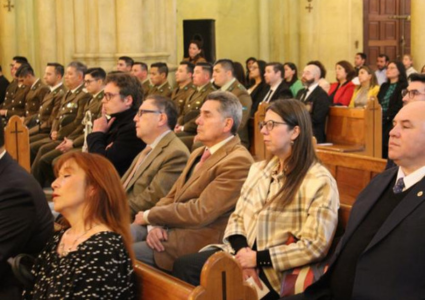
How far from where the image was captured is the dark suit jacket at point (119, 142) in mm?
6055

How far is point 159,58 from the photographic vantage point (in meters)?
13.2

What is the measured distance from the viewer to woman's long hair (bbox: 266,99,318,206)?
3.94 metres

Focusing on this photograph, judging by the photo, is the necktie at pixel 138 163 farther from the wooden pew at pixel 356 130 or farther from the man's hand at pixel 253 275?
the wooden pew at pixel 356 130

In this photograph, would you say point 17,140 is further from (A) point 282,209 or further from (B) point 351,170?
(A) point 282,209

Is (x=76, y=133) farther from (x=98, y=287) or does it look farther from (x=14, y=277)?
(x=98, y=287)

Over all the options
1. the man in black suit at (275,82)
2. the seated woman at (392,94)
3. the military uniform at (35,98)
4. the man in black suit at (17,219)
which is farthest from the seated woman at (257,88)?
the man in black suit at (17,219)

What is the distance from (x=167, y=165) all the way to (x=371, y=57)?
12.9 m

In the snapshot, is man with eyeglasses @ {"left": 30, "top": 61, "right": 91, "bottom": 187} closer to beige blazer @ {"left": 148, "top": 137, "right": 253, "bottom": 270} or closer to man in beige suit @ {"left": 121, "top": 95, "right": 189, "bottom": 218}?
man in beige suit @ {"left": 121, "top": 95, "right": 189, "bottom": 218}

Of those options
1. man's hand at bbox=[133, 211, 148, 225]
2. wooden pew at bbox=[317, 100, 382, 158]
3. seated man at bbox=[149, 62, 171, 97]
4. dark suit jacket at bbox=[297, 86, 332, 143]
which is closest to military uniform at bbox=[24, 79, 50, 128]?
seated man at bbox=[149, 62, 171, 97]

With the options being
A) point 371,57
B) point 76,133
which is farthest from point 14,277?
point 371,57

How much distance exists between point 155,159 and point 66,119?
393cm

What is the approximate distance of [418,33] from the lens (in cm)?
1333

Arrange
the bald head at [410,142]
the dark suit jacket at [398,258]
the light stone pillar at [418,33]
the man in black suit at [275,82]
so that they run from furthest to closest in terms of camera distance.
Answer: the light stone pillar at [418,33]
the man in black suit at [275,82]
the bald head at [410,142]
the dark suit jacket at [398,258]

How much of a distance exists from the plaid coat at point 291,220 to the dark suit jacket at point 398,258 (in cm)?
55
